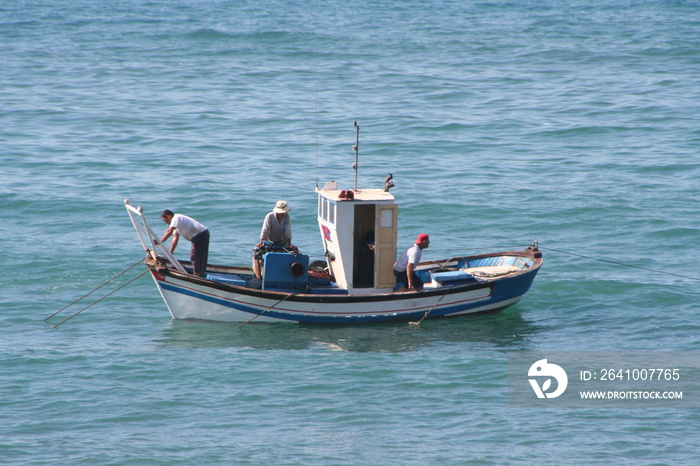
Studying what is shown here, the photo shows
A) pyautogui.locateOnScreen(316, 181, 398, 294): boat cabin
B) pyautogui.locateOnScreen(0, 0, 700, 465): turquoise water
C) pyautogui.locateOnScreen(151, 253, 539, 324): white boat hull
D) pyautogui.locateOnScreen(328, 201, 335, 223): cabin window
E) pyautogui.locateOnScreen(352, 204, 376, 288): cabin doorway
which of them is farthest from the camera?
pyautogui.locateOnScreen(352, 204, 376, 288): cabin doorway

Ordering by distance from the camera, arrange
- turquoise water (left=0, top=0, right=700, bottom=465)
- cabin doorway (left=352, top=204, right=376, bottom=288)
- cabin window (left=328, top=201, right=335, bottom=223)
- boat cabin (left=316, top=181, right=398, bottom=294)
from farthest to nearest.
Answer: cabin doorway (left=352, top=204, right=376, bottom=288), cabin window (left=328, top=201, right=335, bottom=223), boat cabin (left=316, top=181, right=398, bottom=294), turquoise water (left=0, top=0, right=700, bottom=465)

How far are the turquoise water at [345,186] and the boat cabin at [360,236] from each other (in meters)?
0.88

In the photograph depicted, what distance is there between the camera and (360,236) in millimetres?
15008

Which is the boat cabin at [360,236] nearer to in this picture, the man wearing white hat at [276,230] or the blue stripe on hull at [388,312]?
the blue stripe on hull at [388,312]

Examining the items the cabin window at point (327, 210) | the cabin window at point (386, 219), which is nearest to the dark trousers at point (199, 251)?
the cabin window at point (327, 210)

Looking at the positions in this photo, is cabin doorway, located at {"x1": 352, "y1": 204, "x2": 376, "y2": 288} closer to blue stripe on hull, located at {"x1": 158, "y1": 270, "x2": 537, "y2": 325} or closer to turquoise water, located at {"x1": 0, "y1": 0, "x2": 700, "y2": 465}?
blue stripe on hull, located at {"x1": 158, "y1": 270, "x2": 537, "y2": 325}

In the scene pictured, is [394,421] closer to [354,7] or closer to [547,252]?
[547,252]

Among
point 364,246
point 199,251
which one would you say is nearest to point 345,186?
point 364,246

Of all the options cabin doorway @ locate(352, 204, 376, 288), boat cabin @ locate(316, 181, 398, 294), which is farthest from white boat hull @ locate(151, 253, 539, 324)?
cabin doorway @ locate(352, 204, 376, 288)

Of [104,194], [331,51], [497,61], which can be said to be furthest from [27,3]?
[104,194]

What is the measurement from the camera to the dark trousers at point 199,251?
1473cm

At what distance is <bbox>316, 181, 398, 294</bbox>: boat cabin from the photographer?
14.5 m

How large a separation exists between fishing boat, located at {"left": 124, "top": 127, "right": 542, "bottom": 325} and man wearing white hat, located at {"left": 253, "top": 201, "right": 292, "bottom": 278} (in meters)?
0.17

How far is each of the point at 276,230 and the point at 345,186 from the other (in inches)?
337
